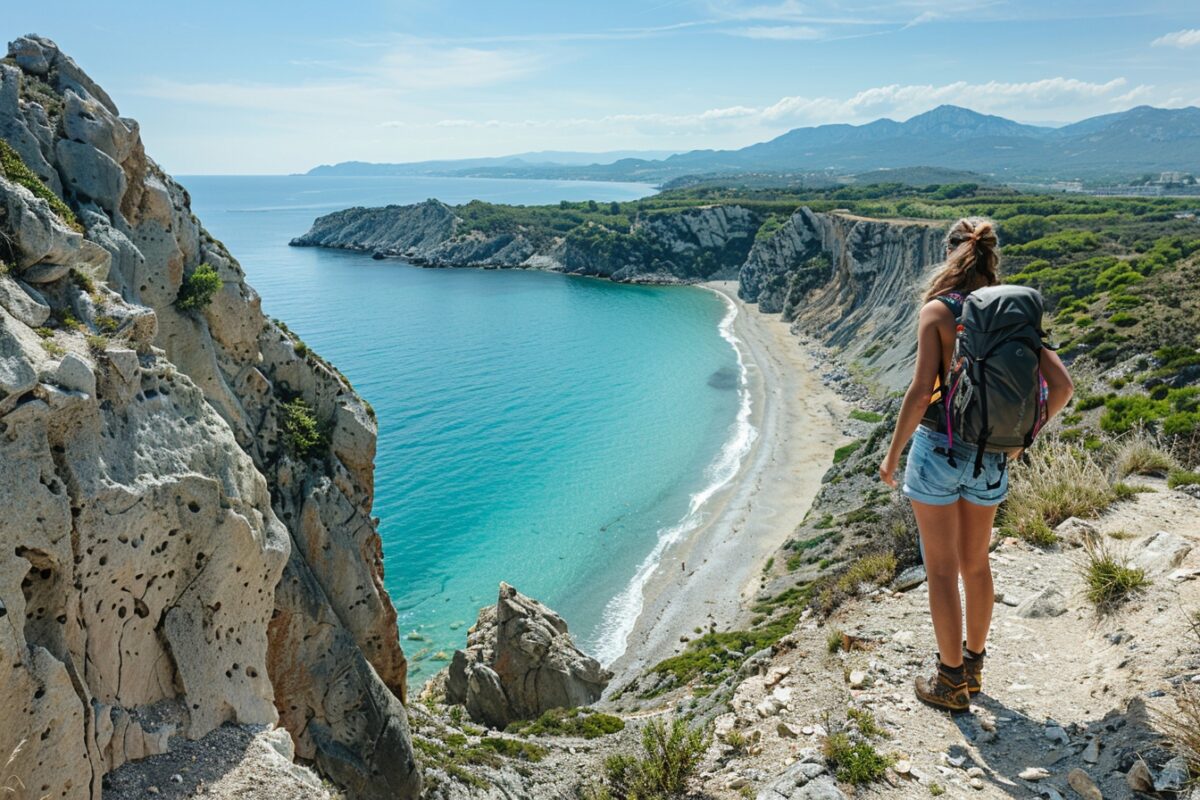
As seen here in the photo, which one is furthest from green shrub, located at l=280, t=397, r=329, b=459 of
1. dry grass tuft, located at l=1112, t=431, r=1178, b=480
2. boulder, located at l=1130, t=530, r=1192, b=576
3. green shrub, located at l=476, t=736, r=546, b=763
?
dry grass tuft, located at l=1112, t=431, r=1178, b=480

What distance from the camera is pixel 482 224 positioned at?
168 m

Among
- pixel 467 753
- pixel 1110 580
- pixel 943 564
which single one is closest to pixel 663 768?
pixel 943 564

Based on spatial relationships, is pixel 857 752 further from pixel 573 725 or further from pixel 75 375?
pixel 573 725

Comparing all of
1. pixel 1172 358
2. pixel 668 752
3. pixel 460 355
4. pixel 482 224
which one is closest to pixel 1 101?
pixel 668 752

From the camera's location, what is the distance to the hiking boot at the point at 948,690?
6.65m

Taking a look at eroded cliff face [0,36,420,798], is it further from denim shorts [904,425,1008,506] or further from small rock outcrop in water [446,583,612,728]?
small rock outcrop in water [446,583,612,728]

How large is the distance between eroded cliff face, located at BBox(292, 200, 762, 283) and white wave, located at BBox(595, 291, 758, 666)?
251 feet

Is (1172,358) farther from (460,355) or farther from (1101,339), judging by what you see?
(460,355)

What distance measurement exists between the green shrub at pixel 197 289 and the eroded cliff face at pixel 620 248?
12532cm

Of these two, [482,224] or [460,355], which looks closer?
[460,355]

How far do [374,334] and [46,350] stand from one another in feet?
264

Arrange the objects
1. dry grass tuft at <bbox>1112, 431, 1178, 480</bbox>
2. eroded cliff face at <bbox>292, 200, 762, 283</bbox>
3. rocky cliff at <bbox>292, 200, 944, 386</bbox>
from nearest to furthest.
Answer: dry grass tuft at <bbox>1112, 431, 1178, 480</bbox>, rocky cliff at <bbox>292, 200, 944, 386</bbox>, eroded cliff face at <bbox>292, 200, 762, 283</bbox>

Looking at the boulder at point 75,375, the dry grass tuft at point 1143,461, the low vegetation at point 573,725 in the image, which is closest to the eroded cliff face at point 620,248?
the low vegetation at point 573,725

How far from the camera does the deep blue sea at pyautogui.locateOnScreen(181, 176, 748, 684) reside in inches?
1483
